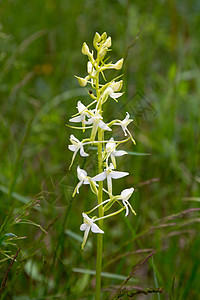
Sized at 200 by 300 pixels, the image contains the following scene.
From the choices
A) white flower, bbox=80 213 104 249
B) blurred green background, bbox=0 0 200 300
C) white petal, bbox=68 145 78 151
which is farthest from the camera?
blurred green background, bbox=0 0 200 300

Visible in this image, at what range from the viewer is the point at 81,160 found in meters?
1.96

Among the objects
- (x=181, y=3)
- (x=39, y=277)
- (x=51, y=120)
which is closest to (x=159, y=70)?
(x=181, y=3)

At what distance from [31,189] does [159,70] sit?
10.1ft

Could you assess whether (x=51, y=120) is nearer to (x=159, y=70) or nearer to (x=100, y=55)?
(x=100, y=55)

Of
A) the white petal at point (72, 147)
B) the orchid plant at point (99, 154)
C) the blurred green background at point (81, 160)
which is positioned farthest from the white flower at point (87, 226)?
the white petal at point (72, 147)

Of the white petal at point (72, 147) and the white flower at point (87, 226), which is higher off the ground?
the white petal at point (72, 147)

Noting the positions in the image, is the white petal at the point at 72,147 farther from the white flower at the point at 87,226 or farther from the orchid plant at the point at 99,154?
the white flower at the point at 87,226

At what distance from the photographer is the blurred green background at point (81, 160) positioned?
1.93 m

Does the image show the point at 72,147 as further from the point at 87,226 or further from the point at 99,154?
the point at 87,226

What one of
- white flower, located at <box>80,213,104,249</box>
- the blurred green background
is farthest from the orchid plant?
the blurred green background

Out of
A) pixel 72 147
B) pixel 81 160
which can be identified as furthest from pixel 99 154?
pixel 81 160

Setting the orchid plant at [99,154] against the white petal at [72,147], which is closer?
the orchid plant at [99,154]

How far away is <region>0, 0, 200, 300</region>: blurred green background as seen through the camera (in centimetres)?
193

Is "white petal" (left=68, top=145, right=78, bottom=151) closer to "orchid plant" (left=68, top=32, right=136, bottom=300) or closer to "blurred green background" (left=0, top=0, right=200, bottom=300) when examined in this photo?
"orchid plant" (left=68, top=32, right=136, bottom=300)
